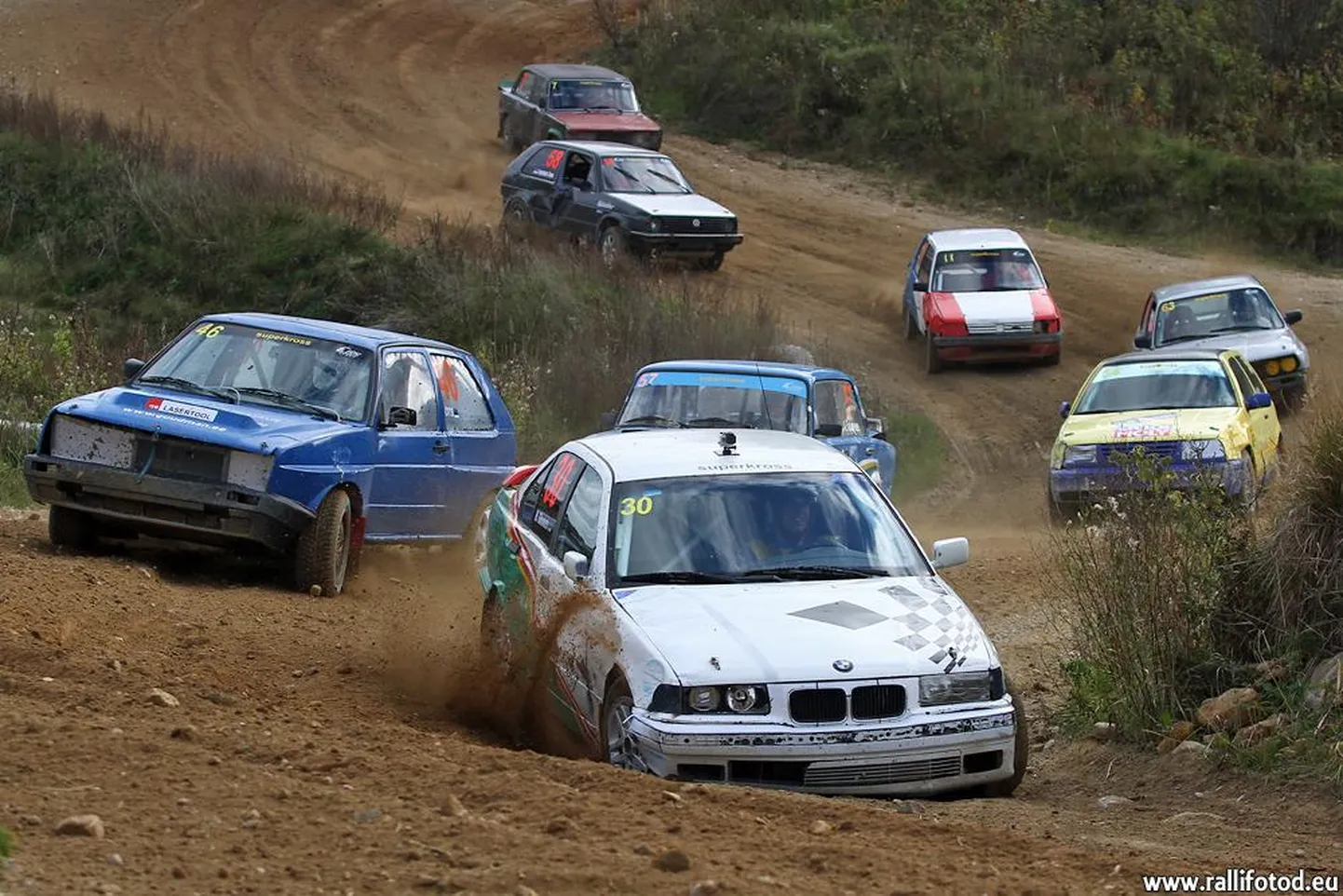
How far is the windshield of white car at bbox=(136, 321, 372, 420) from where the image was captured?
12648 millimetres

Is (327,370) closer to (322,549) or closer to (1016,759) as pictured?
(322,549)

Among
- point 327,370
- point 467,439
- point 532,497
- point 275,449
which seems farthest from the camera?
point 467,439

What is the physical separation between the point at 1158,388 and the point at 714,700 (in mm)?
11847

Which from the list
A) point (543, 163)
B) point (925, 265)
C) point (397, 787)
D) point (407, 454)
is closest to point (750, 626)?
point (397, 787)

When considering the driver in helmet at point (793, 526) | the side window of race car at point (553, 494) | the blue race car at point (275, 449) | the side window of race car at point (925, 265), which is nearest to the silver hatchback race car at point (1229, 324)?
the side window of race car at point (925, 265)

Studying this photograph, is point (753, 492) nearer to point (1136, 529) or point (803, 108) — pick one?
point (1136, 529)

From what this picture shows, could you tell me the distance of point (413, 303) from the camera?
27.3 meters

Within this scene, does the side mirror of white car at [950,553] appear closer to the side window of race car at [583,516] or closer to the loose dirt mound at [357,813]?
the side window of race car at [583,516]

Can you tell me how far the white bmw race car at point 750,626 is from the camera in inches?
303

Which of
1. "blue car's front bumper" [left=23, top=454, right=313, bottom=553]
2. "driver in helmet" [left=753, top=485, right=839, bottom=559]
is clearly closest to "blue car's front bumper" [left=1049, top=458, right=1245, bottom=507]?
"driver in helmet" [left=753, top=485, right=839, bottom=559]

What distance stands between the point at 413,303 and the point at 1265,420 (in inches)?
504

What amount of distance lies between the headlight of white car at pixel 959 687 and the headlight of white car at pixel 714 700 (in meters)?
0.66

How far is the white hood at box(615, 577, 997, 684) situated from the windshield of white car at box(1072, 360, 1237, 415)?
1029 centimetres

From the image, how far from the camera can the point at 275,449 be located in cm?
1171
